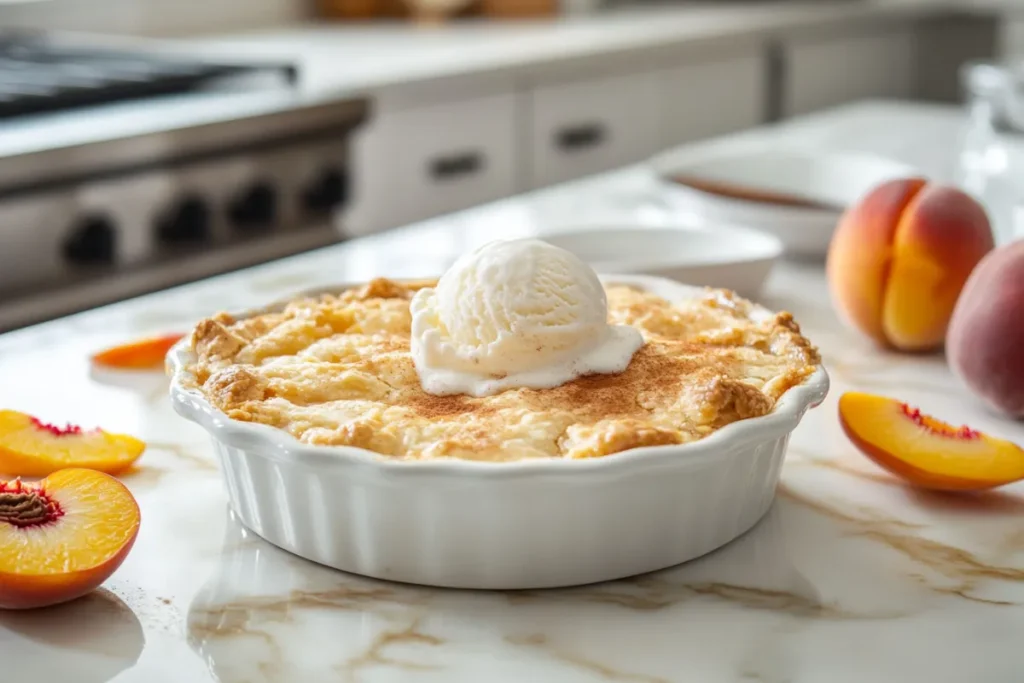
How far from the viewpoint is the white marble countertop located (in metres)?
0.66

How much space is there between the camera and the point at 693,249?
132 cm

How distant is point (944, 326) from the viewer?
1124 millimetres

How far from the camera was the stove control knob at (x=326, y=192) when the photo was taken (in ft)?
7.13

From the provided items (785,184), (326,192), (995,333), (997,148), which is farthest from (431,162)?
(995,333)

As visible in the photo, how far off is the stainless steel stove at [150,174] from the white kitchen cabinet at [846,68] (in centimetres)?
174

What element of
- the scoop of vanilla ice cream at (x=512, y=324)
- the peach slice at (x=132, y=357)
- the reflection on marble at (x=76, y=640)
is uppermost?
the scoop of vanilla ice cream at (x=512, y=324)

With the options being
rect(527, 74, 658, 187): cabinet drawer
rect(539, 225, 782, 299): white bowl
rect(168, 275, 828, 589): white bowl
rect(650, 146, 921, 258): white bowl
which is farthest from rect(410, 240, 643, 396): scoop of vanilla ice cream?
rect(527, 74, 658, 187): cabinet drawer

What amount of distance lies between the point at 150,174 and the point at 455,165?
800 mm

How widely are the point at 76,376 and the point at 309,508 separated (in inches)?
17.0

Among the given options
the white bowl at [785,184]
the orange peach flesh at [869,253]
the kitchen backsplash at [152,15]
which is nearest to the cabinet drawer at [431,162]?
the white bowl at [785,184]

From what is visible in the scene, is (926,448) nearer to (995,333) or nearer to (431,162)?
(995,333)

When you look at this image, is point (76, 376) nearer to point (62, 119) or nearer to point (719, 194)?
point (719, 194)

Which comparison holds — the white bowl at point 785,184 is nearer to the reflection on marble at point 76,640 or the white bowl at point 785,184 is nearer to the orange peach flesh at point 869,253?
the orange peach flesh at point 869,253

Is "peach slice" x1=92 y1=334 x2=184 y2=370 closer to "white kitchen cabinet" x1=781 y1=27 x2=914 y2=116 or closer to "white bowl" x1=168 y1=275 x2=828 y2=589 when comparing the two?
"white bowl" x1=168 y1=275 x2=828 y2=589
